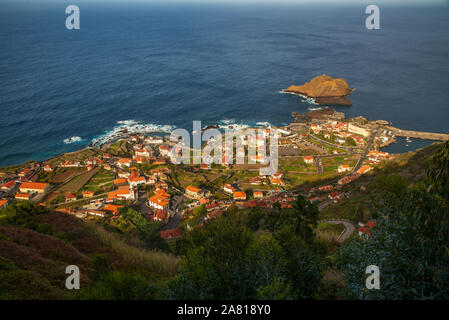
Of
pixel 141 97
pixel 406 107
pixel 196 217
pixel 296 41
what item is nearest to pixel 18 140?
pixel 141 97

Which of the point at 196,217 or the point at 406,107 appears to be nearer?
the point at 196,217

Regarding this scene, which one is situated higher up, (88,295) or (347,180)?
(88,295)

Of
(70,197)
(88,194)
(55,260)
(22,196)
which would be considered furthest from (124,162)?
(55,260)

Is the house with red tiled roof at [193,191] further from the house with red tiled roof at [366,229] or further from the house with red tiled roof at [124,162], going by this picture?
the house with red tiled roof at [366,229]

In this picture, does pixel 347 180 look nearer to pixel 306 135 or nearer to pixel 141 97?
pixel 306 135

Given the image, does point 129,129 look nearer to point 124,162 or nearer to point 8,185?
point 124,162

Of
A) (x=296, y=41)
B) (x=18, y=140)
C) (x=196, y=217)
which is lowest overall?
(x=196, y=217)

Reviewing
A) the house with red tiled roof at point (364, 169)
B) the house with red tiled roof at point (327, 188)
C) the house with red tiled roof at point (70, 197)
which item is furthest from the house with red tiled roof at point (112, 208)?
the house with red tiled roof at point (364, 169)
